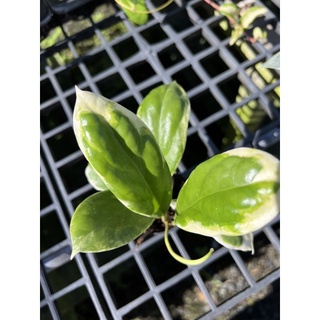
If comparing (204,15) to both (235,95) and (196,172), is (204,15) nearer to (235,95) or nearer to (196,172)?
(235,95)

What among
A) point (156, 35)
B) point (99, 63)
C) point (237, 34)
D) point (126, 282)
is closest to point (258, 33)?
point (237, 34)

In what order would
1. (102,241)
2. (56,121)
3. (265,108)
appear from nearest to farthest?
(102,241) < (265,108) < (56,121)

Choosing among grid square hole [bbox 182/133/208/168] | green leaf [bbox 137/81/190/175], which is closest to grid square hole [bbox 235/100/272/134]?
grid square hole [bbox 182/133/208/168]

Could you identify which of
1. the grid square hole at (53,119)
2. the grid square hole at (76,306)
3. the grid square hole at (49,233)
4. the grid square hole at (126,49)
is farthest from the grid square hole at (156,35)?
the grid square hole at (76,306)

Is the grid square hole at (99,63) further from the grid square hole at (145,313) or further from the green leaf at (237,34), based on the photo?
the grid square hole at (145,313)

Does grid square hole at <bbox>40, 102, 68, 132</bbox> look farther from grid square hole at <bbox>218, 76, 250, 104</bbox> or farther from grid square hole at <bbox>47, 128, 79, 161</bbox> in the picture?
grid square hole at <bbox>218, 76, 250, 104</bbox>
